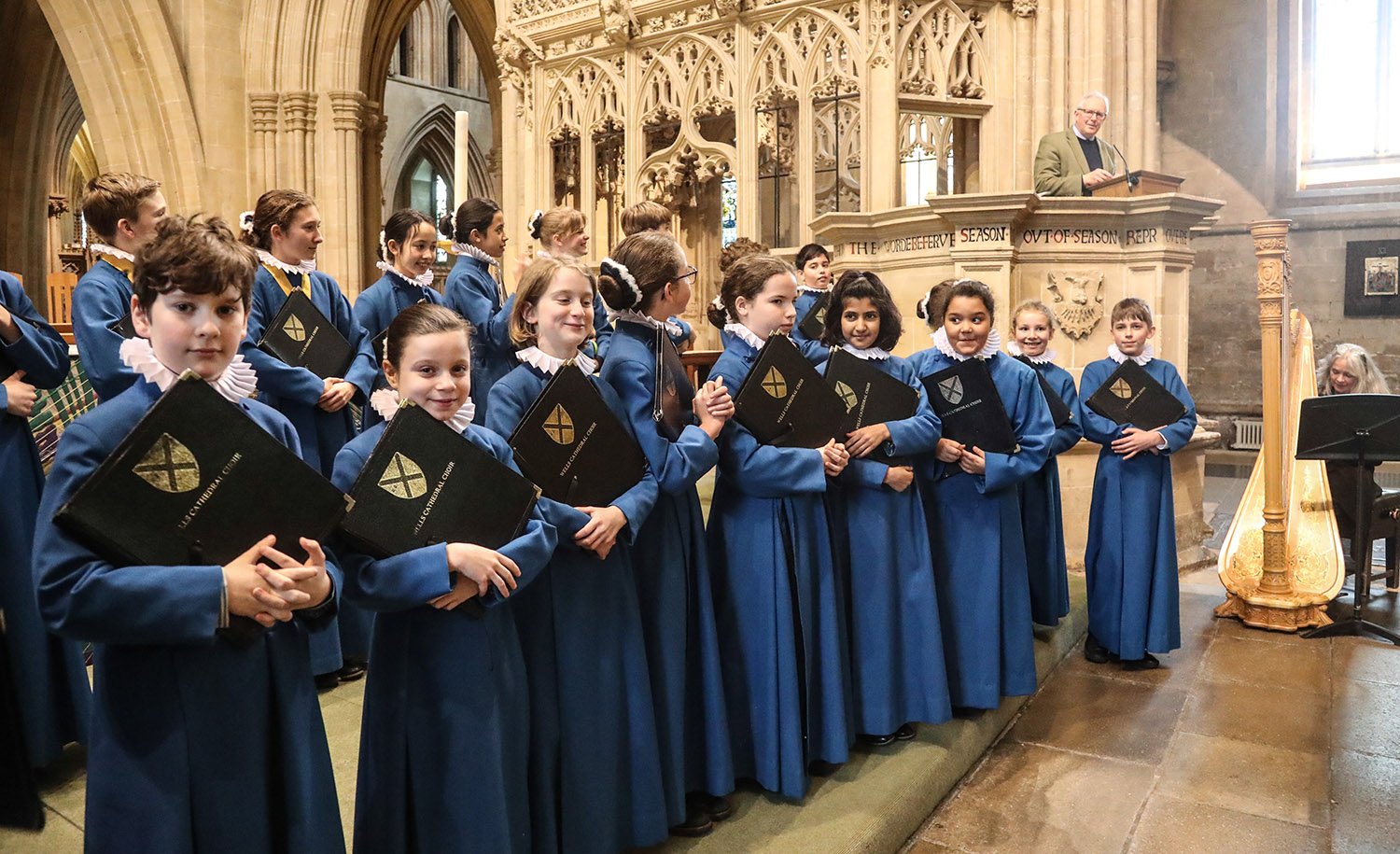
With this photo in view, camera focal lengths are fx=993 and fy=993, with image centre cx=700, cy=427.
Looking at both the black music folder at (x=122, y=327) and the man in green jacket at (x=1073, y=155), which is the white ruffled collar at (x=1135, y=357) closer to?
the man in green jacket at (x=1073, y=155)

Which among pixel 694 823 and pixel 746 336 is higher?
pixel 746 336

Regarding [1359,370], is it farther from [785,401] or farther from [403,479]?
[403,479]

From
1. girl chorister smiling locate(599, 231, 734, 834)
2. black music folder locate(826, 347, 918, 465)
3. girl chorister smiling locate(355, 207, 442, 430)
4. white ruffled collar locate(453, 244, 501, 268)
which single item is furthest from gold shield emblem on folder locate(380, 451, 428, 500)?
white ruffled collar locate(453, 244, 501, 268)

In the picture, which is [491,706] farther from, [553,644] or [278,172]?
[278,172]

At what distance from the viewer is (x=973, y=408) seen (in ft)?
11.1

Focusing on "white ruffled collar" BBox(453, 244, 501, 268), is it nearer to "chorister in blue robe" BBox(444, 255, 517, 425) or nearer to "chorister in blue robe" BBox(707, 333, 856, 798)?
"chorister in blue robe" BBox(444, 255, 517, 425)

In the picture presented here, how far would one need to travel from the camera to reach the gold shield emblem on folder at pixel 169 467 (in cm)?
147

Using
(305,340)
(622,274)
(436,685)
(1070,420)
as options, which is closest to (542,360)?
(622,274)

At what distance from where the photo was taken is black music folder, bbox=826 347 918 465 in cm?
305

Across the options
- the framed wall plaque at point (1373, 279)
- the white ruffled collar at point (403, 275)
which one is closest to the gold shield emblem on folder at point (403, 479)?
the white ruffled collar at point (403, 275)

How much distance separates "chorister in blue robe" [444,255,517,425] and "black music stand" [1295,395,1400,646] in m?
3.66

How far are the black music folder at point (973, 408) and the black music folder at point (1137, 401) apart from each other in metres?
1.02

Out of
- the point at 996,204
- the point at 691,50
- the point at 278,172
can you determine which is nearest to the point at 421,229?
the point at 996,204

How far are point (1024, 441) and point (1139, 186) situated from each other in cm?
290
